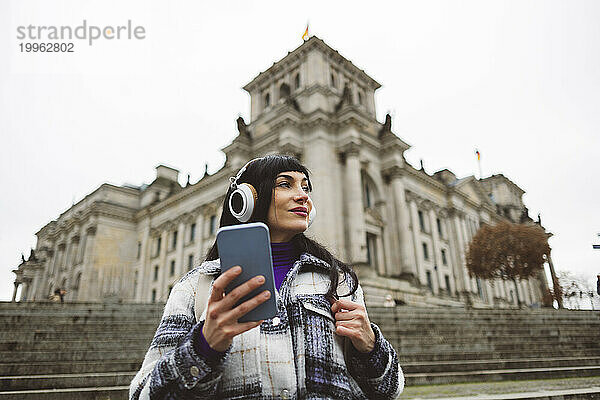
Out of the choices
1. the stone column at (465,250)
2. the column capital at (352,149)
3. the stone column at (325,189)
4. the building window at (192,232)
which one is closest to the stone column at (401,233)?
the column capital at (352,149)

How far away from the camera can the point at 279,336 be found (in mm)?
1609

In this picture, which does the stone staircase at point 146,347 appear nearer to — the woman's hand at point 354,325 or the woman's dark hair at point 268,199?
the woman's dark hair at point 268,199

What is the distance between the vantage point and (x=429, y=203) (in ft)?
123

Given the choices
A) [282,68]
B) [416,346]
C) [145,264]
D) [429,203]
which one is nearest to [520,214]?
[429,203]

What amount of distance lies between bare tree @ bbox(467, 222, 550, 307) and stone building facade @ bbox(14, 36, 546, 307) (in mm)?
4246

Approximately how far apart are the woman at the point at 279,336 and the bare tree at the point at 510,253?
3220 cm

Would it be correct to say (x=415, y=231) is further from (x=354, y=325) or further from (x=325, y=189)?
(x=354, y=325)

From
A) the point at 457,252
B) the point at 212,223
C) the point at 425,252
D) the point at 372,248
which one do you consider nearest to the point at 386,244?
the point at 372,248

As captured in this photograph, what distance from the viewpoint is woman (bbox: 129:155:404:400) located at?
4.56 feet

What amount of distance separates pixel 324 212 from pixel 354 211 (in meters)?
2.26

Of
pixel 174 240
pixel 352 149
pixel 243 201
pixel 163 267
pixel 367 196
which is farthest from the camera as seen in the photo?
pixel 174 240

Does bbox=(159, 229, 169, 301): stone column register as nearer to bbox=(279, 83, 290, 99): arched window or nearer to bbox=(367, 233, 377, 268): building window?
bbox=(279, 83, 290, 99): arched window

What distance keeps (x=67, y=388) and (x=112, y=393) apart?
3.36 ft

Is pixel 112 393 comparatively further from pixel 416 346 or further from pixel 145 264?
pixel 145 264
